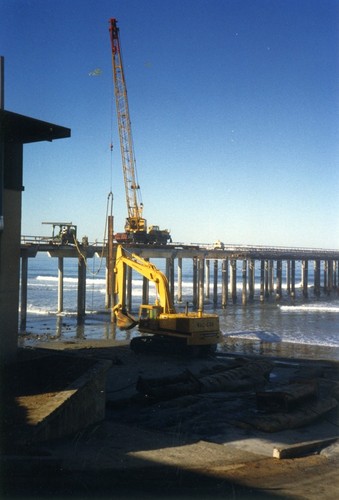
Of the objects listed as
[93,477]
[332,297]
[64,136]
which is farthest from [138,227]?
[93,477]

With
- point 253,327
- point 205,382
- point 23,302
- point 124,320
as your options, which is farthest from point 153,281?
point 253,327

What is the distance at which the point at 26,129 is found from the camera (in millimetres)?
13188

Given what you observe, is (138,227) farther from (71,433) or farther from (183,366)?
(71,433)

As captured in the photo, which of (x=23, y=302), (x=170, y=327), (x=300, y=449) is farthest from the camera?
(x=23, y=302)

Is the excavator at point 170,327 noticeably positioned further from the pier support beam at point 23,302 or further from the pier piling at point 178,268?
the pier support beam at point 23,302

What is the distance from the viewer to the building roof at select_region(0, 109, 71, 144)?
499 inches

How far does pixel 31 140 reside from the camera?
535 inches

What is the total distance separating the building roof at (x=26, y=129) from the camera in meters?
12.7

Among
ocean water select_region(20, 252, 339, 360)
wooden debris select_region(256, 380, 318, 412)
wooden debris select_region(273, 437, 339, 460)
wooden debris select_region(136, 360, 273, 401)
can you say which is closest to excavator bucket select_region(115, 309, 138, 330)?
ocean water select_region(20, 252, 339, 360)

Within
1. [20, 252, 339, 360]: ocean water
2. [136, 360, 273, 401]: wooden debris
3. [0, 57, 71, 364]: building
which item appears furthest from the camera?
[20, 252, 339, 360]: ocean water

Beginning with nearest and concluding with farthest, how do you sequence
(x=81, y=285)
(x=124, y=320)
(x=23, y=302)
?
(x=124, y=320)
(x=23, y=302)
(x=81, y=285)

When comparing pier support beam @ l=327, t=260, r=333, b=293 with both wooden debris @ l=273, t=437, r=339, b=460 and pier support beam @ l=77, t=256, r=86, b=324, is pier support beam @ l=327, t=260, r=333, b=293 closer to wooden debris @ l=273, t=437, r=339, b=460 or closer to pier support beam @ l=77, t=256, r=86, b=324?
pier support beam @ l=77, t=256, r=86, b=324

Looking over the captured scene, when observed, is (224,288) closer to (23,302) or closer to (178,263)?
(178,263)

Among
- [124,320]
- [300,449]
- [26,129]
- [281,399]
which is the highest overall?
[26,129]
